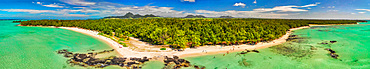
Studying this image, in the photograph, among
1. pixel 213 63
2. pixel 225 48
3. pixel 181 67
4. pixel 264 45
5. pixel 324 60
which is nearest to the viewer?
pixel 181 67

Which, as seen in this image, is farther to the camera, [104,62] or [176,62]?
→ [176,62]

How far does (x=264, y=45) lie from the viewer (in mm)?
Result: 51000

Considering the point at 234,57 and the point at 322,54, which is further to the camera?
the point at 322,54

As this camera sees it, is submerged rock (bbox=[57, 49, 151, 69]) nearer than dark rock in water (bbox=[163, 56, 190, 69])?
Yes

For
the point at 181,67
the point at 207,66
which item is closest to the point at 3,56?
the point at 181,67

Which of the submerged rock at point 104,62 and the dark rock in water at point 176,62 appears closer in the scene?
the submerged rock at point 104,62

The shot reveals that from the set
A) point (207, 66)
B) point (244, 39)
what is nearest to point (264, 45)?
point (244, 39)

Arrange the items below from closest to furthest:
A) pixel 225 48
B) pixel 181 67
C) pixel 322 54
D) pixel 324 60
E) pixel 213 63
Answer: pixel 181 67 < pixel 213 63 < pixel 324 60 < pixel 322 54 < pixel 225 48

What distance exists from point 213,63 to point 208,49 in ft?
30.7

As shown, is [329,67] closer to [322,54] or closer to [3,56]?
[322,54]

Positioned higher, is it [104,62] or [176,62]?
[104,62]

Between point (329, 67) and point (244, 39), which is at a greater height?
point (244, 39)

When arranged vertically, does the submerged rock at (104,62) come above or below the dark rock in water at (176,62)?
above

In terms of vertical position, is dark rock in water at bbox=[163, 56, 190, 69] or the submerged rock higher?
the submerged rock
